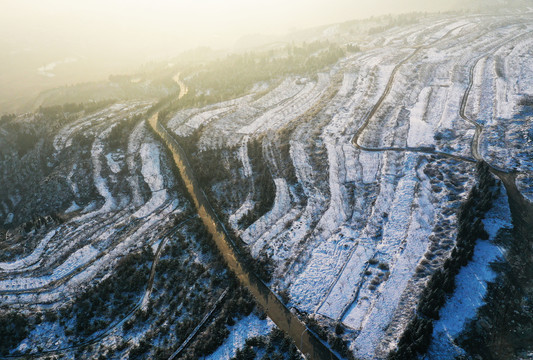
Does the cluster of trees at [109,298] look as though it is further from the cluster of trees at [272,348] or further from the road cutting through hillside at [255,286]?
the cluster of trees at [272,348]

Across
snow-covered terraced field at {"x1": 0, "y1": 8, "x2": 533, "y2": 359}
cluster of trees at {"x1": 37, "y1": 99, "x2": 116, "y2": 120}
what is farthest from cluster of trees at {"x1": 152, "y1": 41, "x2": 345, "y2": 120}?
cluster of trees at {"x1": 37, "y1": 99, "x2": 116, "y2": 120}

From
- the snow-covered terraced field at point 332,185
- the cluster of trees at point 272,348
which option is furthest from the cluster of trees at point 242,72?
the cluster of trees at point 272,348

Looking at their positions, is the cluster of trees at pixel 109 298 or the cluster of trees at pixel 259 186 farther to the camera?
the cluster of trees at pixel 259 186

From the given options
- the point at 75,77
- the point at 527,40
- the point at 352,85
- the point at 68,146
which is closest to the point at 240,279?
the point at 68,146

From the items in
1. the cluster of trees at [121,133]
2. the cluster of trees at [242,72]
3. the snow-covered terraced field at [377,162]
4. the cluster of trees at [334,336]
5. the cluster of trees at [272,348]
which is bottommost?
the cluster of trees at [334,336]

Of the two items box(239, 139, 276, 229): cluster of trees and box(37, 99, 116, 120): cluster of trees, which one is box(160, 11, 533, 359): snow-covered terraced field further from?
box(37, 99, 116, 120): cluster of trees

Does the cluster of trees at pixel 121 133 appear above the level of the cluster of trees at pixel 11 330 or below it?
above

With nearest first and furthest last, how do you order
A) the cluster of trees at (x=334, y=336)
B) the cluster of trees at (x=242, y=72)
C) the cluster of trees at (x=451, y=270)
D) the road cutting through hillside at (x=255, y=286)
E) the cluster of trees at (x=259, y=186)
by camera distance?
the cluster of trees at (x=451, y=270) < the cluster of trees at (x=334, y=336) < the road cutting through hillside at (x=255, y=286) < the cluster of trees at (x=259, y=186) < the cluster of trees at (x=242, y=72)

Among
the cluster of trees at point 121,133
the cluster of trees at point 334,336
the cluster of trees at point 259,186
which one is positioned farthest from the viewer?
the cluster of trees at point 121,133
